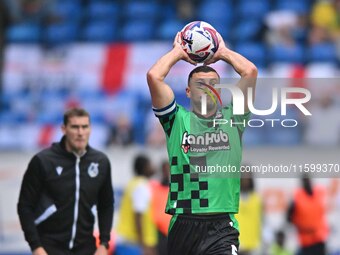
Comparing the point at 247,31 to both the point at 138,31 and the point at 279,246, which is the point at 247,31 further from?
the point at 279,246

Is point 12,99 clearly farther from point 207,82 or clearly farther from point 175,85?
point 207,82

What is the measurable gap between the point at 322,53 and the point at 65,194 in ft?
33.7

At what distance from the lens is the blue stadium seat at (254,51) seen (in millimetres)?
18656

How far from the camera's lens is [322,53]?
1880 centimetres

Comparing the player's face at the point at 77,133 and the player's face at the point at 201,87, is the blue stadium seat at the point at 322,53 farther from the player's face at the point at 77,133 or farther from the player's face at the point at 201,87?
the player's face at the point at 201,87

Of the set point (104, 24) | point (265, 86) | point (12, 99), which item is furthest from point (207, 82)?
point (104, 24)

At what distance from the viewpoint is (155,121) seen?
16125mm

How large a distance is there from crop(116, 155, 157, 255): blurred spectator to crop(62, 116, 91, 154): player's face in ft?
11.9

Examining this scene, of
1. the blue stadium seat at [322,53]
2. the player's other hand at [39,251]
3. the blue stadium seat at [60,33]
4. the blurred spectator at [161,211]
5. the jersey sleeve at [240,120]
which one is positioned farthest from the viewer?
the blue stadium seat at [60,33]

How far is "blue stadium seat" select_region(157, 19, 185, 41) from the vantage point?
64.3 ft

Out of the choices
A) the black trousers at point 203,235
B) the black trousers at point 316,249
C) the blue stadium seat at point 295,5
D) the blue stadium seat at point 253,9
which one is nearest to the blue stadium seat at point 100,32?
the blue stadium seat at point 253,9

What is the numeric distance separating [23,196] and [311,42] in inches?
428

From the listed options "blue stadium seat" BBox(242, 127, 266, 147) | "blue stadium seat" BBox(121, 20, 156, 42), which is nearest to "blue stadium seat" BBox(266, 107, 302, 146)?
"blue stadium seat" BBox(242, 127, 266, 147)

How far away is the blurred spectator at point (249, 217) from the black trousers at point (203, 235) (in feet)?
18.2
